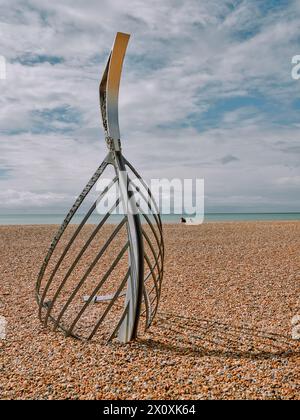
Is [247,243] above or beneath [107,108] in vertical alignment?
beneath

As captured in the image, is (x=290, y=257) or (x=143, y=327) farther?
(x=290, y=257)

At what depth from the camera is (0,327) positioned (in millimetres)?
6199

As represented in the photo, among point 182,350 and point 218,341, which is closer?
point 182,350

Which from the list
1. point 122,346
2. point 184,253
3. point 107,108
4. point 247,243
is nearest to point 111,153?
point 107,108

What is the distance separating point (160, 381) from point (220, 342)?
144 cm

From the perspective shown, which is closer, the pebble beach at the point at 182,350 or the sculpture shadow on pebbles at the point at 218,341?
the pebble beach at the point at 182,350

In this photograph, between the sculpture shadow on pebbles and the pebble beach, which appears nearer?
the pebble beach

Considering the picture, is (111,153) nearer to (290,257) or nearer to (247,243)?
(290,257)

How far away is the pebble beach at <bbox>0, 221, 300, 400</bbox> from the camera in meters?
4.11


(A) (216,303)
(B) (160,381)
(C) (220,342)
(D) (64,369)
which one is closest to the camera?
(B) (160,381)

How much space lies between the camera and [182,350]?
5.13 metres

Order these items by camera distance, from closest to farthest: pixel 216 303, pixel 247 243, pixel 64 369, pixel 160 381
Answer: pixel 160 381 < pixel 64 369 < pixel 216 303 < pixel 247 243

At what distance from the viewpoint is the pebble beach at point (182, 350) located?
411cm
